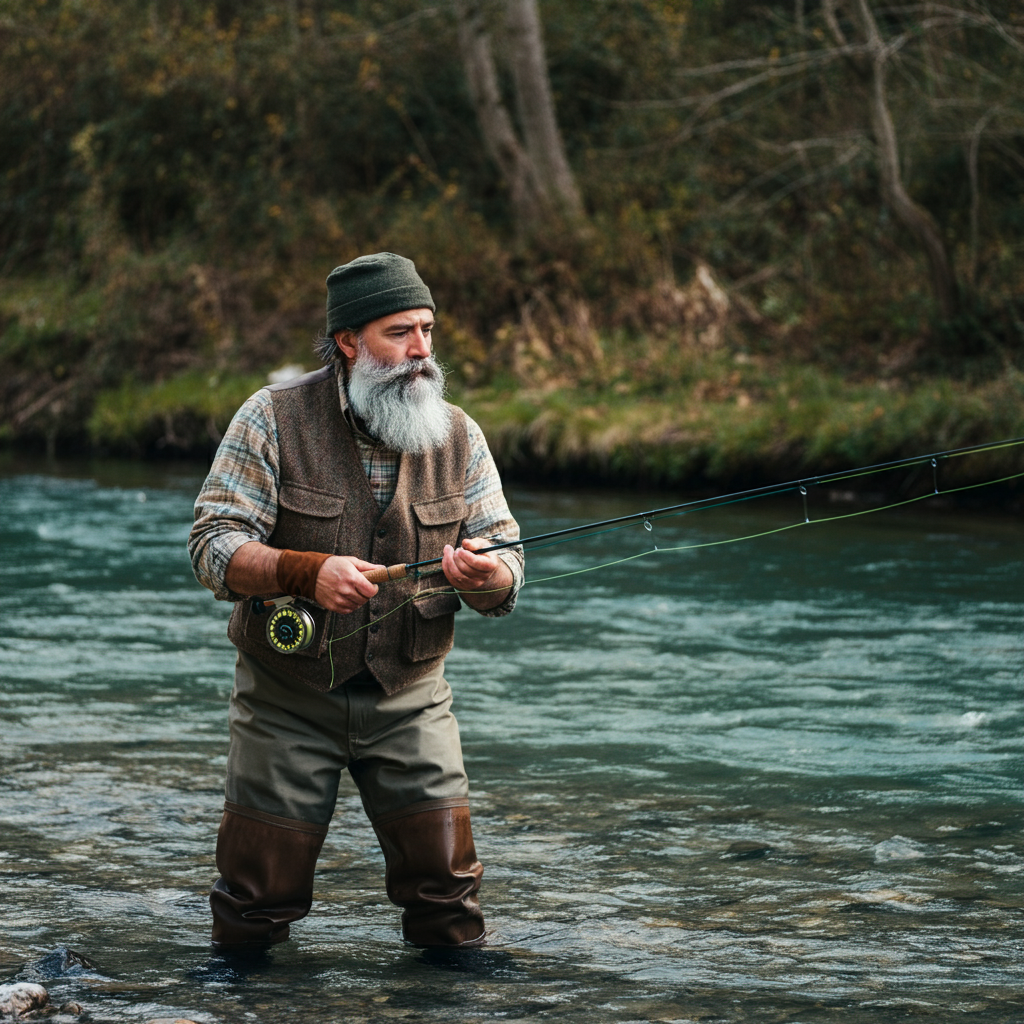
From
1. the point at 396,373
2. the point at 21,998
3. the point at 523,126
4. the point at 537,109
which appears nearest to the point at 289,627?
the point at 396,373

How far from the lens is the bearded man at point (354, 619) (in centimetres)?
361

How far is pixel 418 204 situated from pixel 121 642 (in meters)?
14.0

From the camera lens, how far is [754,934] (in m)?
4.06

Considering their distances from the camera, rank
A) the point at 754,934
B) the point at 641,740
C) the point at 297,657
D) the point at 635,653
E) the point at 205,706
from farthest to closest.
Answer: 1. the point at 635,653
2. the point at 205,706
3. the point at 641,740
4. the point at 754,934
5. the point at 297,657

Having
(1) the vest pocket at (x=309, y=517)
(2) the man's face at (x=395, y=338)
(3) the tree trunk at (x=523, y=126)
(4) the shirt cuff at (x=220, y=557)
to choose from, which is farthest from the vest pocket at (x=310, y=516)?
(3) the tree trunk at (x=523, y=126)

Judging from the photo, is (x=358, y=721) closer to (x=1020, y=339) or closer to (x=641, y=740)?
(x=641, y=740)

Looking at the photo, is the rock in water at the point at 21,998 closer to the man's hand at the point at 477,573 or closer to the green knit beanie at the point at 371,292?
the man's hand at the point at 477,573

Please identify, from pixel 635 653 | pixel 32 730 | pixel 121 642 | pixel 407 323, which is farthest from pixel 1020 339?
pixel 407 323

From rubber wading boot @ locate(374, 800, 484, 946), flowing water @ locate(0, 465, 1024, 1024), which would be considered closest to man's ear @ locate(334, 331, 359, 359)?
rubber wading boot @ locate(374, 800, 484, 946)

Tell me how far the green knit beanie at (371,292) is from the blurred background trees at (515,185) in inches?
437

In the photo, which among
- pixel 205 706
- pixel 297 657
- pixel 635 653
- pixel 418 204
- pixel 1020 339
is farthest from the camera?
pixel 418 204

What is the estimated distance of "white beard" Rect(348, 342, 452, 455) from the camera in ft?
11.9

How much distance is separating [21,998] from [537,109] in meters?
17.5

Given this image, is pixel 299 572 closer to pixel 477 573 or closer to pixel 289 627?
pixel 289 627
